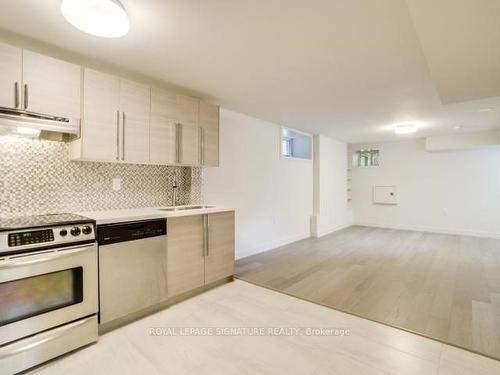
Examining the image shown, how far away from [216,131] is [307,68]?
4.34 feet

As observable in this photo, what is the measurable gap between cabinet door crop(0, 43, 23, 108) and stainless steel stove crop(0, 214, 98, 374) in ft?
2.84

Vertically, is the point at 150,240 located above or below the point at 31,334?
above

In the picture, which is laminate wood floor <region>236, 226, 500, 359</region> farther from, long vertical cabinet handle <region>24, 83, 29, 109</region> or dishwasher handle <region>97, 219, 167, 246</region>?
long vertical cabinet handle <region>24, 83, 29, 109</region>

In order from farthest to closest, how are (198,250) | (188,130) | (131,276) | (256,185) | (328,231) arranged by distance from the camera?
(328,231)
(256,185)
(188,130)
(198,250)
(131,276)

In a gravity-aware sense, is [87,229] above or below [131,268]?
above

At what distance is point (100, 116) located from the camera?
89.8 inches

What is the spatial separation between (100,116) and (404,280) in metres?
3.92

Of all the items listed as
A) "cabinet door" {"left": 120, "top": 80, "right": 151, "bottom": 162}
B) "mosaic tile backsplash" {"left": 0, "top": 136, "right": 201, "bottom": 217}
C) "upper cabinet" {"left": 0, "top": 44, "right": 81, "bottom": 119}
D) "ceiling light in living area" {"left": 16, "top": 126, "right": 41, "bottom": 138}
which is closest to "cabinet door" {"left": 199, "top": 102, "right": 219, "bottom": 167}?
"mosaic tile backsplash" {"left": 0, "top": 136, "right": 201, "bottom": 217}

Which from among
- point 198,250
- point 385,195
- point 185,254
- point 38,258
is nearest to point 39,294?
point 38,258

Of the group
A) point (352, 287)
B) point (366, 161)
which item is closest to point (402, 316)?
point (352, 287)

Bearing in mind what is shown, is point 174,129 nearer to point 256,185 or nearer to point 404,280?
point 256,185

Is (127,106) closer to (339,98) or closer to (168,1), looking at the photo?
(168,1)

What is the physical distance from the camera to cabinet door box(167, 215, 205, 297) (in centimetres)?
257

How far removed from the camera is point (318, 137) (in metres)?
6.04
